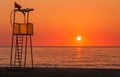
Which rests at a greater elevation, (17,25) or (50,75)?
(17,25)

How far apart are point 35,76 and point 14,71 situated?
11.8ft

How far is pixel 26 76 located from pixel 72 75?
2951mm

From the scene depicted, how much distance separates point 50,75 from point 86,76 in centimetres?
234

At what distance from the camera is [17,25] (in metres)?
30.3

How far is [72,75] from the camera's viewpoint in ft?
88.1

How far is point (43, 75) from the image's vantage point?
1053 inches

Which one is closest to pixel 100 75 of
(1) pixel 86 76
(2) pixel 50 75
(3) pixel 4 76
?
(1) pixel 86 76

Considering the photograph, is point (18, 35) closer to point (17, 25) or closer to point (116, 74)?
point (17, 25)

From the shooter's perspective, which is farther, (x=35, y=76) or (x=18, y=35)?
(x=18, y=35)

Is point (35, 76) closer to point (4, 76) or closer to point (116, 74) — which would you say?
point (4, 76)

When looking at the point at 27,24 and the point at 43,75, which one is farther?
the point at 27,24

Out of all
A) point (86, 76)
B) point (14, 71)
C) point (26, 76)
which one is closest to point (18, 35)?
point (14, 71)

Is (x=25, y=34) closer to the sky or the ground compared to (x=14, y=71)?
closer to the sky

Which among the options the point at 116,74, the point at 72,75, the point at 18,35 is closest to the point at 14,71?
the point at 18,35
